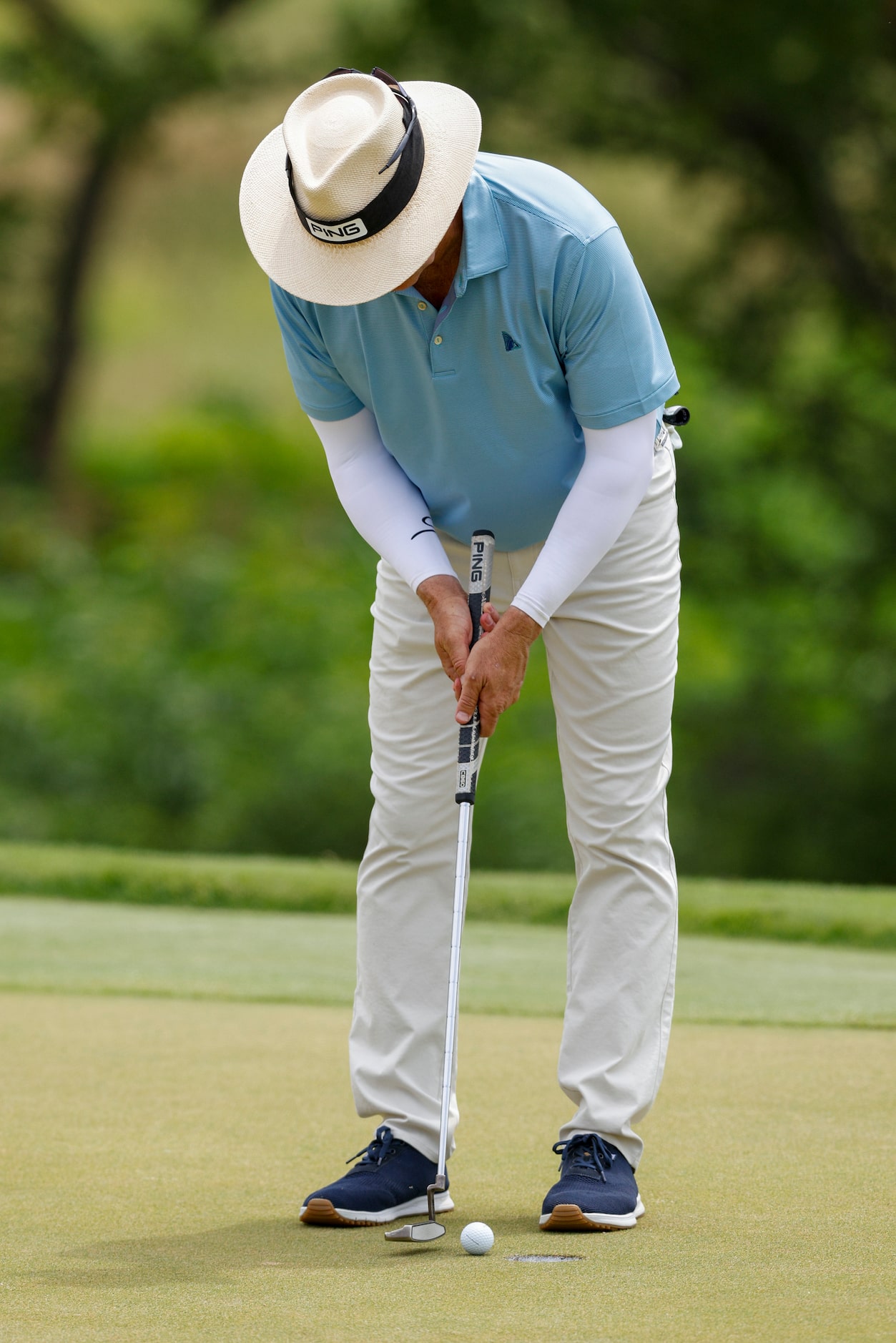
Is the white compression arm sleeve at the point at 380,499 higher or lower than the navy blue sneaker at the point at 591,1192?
higher

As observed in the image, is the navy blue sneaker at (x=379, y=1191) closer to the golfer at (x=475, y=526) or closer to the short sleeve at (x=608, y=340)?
the golfer at (x=475, y=526)

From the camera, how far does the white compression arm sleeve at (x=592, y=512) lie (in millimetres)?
2213

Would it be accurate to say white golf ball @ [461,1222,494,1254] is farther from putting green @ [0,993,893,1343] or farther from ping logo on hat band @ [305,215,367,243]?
ping logo on hat band @ [305,215,367,243]

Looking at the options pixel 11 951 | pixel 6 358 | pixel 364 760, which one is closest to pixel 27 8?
pixel 6 358

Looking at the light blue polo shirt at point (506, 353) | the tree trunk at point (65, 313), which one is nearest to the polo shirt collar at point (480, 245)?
the light blue polo shirt at point (506, 353)

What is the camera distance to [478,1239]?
1951 millimetres


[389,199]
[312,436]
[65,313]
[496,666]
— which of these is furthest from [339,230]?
[65,313]

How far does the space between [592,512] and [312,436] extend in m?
14.9

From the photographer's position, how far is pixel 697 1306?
5.65 ft

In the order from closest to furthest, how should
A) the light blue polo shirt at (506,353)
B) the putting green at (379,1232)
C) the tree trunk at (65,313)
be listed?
the putting green at (379,1232) → the light blue polo shirt at (506,353) → the tree trunk at (65,313)

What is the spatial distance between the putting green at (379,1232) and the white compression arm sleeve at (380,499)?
85 centimetres

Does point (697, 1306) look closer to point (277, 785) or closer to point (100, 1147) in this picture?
point (100, 1147)

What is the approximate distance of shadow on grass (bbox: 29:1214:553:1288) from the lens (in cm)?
188

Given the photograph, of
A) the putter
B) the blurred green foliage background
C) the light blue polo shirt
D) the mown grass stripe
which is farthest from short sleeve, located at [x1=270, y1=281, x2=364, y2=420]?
the blurred green foliage background
